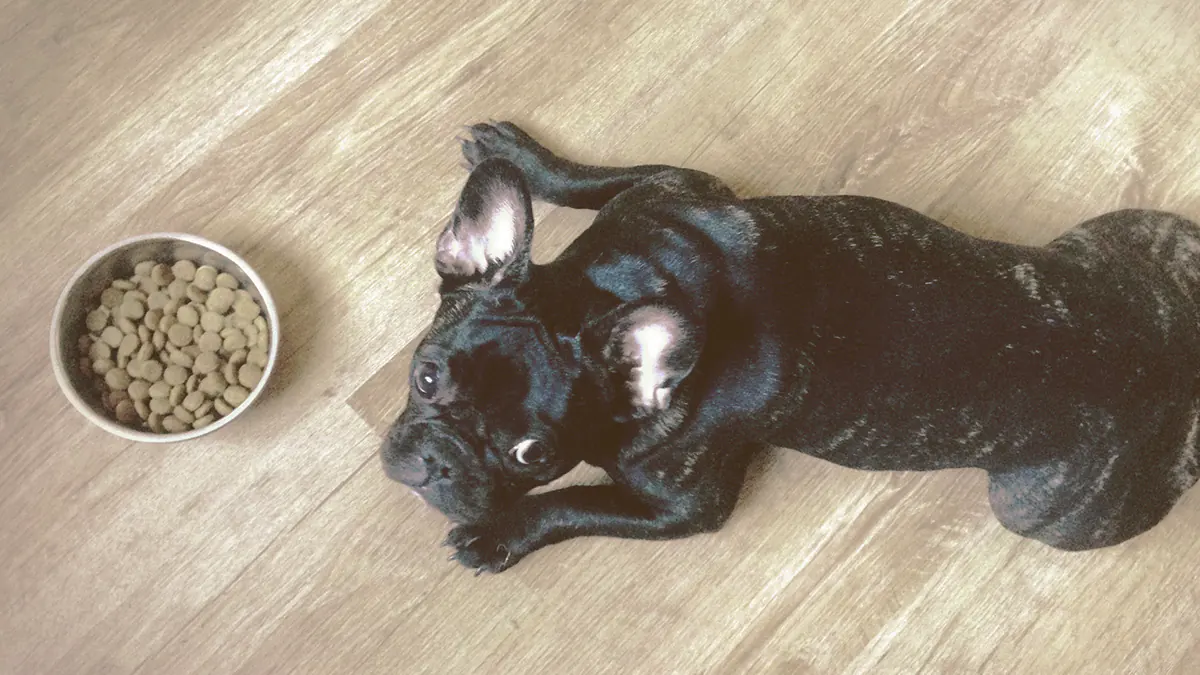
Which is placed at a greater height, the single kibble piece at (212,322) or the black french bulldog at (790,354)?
the black french bulldog at (790,354)

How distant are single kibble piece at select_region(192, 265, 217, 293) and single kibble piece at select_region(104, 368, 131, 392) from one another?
1.10 ft

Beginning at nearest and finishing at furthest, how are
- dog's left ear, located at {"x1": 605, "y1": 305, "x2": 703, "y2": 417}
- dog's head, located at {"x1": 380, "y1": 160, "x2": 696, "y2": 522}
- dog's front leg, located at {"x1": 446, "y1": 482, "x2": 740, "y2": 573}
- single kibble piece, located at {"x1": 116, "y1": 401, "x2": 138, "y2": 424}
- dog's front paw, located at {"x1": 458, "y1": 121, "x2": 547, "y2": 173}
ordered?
dog's left ear, located at {"x1": 605, "y1": 305, "x2": 703, "y2": 417}
dog's head, located at {"x1": 380, "y1": 160, "x2": 696, "y2": 522}
dog's front leg, located at {"x1": 446, "y1": 482, "x2": 740, "y2": 573}
single kibble piece, located at {"x1": 116, "y1": 401, "x2": 138, "y2": 424}
dog's front paw, located at {"x1": 458, "y1": 121, "x2": 547, "y2": 173}

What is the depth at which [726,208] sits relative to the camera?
2.39 metres

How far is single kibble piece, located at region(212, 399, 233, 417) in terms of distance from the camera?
9.32 feet

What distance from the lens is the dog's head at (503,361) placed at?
6.81 ft

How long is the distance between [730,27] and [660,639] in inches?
78.8

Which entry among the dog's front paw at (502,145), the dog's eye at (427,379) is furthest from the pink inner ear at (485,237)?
the dog's front paw at (502,145)

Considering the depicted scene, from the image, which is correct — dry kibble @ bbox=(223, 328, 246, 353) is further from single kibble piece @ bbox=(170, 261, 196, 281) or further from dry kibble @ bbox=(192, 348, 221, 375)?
single kibble piece @ bbox=(170, 261, 196, 281)

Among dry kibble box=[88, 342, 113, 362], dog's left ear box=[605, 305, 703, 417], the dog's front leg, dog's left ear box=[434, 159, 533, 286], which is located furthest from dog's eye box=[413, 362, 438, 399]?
dry kibble box=[88, 342, 113, 362]

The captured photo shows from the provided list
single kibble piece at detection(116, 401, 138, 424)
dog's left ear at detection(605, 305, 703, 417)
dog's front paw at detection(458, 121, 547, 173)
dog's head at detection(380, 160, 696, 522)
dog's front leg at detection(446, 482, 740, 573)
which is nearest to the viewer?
dog's left ear at detection(605, 305, 703, 417)

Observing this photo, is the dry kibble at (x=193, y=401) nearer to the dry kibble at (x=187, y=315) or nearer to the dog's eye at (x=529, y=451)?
the dry kibble at (x=187, y=315)

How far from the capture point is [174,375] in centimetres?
282

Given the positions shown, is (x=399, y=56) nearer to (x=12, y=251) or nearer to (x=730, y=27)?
(x=730, y=27)

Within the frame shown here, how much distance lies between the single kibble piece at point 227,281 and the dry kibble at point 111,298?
28 cm
